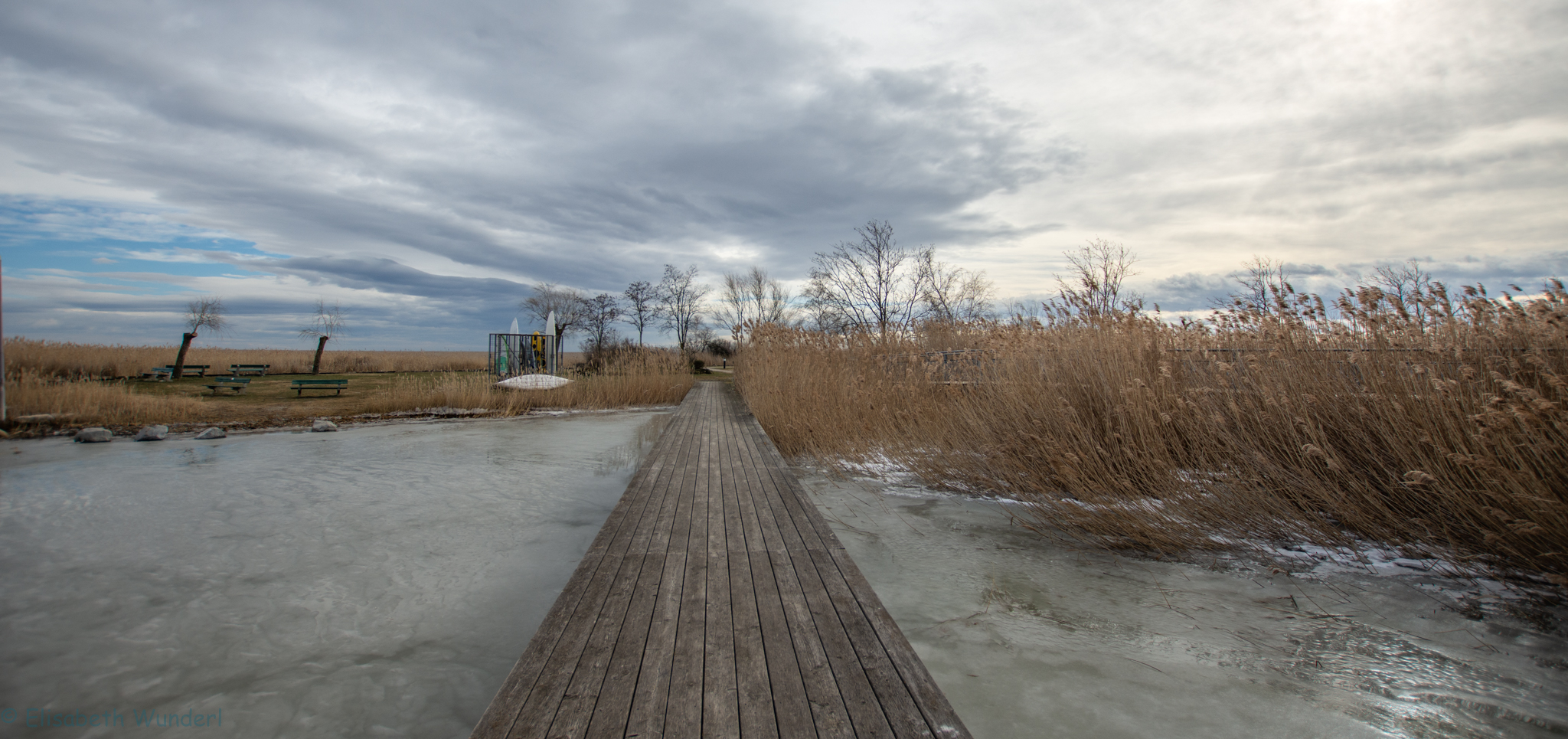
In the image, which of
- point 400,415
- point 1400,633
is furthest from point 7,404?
point 1400,633

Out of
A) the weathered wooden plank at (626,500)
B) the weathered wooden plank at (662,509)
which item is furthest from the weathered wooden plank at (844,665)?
the weathered wooden plank at (626,500)

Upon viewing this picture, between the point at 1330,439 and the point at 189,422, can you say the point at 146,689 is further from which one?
the point at 189,422

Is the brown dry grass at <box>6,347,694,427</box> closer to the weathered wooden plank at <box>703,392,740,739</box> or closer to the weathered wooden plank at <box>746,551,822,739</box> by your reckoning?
the weathered wooden plank at <box>703,392,740,739</box>

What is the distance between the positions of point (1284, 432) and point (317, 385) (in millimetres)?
17818

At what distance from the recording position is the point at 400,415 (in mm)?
11656

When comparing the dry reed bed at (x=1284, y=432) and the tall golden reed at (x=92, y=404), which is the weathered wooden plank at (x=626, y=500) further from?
the tall golden reed at (x=92, y=404)

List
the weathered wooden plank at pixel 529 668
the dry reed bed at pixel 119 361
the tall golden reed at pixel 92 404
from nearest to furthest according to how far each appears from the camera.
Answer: the weathered wooden plank at pixel 529 668 < the tall golden reed at pixel 92 404 < the dry reed bed at pixel 119 361

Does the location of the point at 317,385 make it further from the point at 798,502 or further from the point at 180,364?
the point at 798,502

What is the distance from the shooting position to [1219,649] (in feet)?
8.46

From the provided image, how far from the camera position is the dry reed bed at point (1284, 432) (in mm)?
2686

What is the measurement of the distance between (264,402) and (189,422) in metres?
2.91

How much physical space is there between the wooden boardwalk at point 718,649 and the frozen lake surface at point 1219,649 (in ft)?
2.21

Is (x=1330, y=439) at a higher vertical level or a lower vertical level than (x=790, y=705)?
higher

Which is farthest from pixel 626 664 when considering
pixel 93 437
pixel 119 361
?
pixel 119 361
